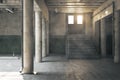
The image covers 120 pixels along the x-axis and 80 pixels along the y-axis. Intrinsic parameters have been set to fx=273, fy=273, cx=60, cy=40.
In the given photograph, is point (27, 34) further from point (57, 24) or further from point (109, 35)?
point (109, 35)

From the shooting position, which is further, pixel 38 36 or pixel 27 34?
pixel 38 36

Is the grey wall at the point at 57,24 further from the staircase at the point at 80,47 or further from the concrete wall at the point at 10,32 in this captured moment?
the concrete wall at the point at 10,32

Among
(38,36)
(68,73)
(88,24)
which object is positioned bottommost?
(68,73)

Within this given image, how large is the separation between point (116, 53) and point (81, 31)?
1498 centimetres

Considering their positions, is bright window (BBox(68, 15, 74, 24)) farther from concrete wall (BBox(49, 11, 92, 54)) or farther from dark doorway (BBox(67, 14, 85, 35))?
concrete wall (BBox(49, 11, 92, 54))

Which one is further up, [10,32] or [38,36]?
[10,32]

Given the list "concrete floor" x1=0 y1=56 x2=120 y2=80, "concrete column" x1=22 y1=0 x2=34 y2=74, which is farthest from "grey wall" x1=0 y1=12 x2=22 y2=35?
"concrete column" x1=22 y1=0 x2=34 y2=74

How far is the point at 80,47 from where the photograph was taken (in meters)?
32.7

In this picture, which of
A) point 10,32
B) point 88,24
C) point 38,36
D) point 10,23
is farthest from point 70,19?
point 38,36

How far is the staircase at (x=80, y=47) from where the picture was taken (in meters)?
30.3

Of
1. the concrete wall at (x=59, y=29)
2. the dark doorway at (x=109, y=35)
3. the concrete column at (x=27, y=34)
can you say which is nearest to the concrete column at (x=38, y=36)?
the concrete column at (x=27, y=34)

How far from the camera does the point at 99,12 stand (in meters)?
30.8

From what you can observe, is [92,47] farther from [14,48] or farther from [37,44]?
[14,48]

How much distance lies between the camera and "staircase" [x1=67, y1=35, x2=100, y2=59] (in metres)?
30.3
